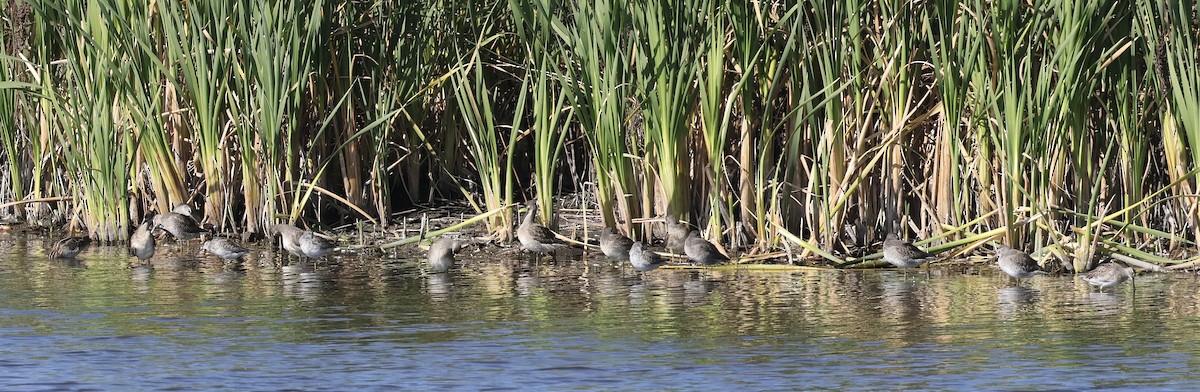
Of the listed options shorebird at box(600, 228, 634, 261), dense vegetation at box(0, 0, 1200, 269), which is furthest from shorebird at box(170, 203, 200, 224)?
shorebird at box(600, 228, 634, 261)

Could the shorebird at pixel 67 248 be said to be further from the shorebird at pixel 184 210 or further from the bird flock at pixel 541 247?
the shorebird at pixel 184 210

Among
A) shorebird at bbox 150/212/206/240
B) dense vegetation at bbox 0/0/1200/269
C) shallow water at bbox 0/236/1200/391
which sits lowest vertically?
shallow water at bbox 0/236/1200/391

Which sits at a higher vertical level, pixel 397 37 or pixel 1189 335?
pixel 397 37

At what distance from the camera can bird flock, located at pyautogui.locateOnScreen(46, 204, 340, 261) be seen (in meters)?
11.5

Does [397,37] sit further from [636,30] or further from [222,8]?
[636,30]

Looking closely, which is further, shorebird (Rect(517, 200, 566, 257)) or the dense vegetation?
shorebird (Rect(517, 200, 566, 257))

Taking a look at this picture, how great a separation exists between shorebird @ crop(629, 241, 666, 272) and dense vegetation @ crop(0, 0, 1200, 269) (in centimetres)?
65

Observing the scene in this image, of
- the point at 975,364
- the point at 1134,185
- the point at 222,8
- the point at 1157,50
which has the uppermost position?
the point at 222,8

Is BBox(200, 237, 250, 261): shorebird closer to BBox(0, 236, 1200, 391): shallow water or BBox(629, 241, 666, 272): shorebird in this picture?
BBox(0, 236, 1200, 391): shallow water

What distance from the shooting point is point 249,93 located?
12.0m

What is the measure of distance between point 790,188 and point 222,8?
3792mm

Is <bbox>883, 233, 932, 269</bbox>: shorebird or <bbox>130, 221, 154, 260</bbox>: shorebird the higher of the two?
<bbox>130, 221, 154, 260</bbox>: shorebird

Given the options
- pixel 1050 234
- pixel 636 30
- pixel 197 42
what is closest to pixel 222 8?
pixel 197 42

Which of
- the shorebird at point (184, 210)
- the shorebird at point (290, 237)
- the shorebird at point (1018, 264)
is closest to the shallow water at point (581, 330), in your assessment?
the shorebird at point (1018, 264)
